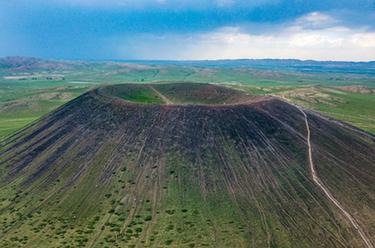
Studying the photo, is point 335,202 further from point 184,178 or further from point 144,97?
point 144,97

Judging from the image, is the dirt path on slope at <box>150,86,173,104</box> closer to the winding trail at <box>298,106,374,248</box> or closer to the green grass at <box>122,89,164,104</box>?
the green grass at <box>122,89,164,104</box>

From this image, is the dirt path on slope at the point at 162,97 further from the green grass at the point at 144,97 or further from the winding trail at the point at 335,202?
the winding trail at the point at 335,202

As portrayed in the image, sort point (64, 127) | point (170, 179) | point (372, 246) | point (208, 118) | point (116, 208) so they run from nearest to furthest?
point (372, 246), point (116, 208), point (170, 179), point (208, 118), point (64, 127)

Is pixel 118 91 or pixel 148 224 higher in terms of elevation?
pixel 118 91

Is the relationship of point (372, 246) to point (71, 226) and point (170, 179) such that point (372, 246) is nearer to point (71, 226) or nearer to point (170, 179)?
point (170, 179)

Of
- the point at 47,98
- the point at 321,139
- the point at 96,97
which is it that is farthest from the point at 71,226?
the point at 47,98

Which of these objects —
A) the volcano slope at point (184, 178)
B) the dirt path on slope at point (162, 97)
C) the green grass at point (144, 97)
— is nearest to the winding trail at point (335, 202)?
the volcano slope at point (184, 178)

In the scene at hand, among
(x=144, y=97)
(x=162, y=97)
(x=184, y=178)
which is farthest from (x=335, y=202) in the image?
(x=144, y=97)

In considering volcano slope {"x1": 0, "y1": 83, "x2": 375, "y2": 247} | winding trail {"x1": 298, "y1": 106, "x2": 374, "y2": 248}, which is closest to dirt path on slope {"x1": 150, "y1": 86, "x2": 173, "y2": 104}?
volcano slope {"x1": 0, "y1": 83, "x2": 375, "y2": 247}
